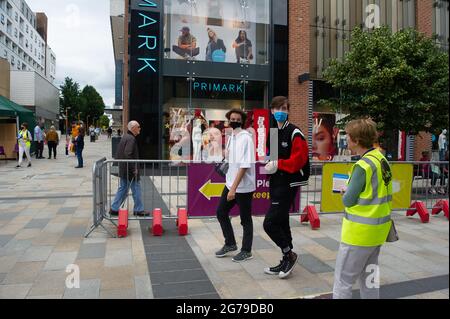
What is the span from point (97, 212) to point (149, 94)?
28.3 ft

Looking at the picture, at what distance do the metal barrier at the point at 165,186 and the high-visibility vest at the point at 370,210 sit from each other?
392cm

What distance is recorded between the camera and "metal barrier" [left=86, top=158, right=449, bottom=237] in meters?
6.45

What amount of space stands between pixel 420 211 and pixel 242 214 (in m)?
4.51

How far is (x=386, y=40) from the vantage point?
32.6 ft

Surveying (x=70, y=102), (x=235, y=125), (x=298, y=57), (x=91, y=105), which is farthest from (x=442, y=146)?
(x=91, y=105)

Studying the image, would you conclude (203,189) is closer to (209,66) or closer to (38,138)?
(209,66)

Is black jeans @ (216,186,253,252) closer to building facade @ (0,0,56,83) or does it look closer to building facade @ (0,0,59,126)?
building facade @ (0,0,59,126)

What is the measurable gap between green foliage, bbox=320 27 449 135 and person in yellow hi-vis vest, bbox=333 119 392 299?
23.8 ft

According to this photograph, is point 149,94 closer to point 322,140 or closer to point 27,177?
point 27,177

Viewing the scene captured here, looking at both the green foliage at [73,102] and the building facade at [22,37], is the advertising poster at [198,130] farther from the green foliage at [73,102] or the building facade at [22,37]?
the green foliage at [73,102]

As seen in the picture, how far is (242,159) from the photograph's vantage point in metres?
4.42

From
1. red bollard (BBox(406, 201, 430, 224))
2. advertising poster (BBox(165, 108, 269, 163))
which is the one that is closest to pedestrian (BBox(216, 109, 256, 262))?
red bollard (BBox(406, 201, 430, 224))
